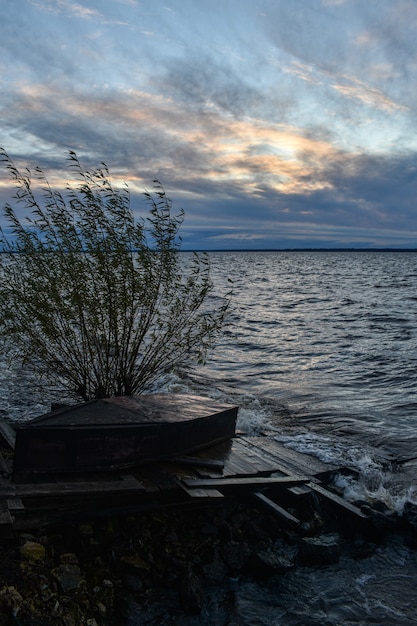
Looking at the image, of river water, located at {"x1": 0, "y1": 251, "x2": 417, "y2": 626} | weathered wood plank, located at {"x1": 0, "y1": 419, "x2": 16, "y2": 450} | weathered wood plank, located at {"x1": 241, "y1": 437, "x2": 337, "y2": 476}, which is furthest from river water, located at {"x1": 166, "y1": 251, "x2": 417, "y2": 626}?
weathered wood plank, located at {"x1": 0, "y1": 419, "x2": 16, "y2": 450}

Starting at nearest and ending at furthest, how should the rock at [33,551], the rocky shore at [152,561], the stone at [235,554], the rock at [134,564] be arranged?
the rocky shore at [152,561] < the rock at [33,551] < the rock at [134,564] < the stone at [235,554]

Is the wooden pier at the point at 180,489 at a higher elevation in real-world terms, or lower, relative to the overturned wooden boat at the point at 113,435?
lower

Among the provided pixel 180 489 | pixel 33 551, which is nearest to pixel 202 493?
pixel 180 489

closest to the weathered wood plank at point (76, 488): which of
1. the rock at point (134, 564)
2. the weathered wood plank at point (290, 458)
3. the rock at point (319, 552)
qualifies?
the rock at point (134, 564)

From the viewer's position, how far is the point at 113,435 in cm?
776

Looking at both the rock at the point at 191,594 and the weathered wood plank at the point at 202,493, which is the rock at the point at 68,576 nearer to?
the rock at the point at 191,594

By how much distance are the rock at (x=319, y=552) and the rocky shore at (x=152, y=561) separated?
0.05 feet

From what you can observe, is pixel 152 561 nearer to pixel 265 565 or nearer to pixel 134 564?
pixel 134 564

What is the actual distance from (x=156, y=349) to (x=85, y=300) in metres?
2.20

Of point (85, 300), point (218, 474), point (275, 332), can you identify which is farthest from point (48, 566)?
point (275, 332)

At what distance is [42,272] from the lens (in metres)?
10.7

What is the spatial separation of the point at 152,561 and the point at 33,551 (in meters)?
1.52

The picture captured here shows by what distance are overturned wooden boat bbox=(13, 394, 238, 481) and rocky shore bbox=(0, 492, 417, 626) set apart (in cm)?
94

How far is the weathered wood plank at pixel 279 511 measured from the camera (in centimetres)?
767
